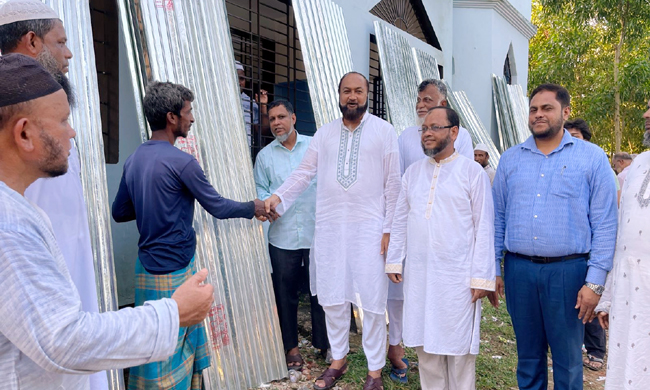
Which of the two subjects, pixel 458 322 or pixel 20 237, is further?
pixel 458 322

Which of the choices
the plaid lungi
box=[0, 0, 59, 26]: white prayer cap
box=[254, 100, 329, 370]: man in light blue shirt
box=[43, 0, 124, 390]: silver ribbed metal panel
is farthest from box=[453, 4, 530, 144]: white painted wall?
box=[0, 0, 59, 26]: white prayer cap

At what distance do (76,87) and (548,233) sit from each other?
264 centimetres

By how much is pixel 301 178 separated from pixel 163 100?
1.29 metres

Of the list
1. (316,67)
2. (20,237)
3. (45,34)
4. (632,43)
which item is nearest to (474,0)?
(632,43)

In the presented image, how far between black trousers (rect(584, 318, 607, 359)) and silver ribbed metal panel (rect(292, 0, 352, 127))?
2784 mm

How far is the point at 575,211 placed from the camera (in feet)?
8.72

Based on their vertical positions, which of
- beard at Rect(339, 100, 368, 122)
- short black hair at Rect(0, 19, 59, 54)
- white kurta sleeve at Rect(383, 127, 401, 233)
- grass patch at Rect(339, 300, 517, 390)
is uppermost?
short black hair at Rect(0, 19, 59, 54)

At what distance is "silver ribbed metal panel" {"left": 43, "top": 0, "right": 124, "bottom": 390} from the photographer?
2.77m

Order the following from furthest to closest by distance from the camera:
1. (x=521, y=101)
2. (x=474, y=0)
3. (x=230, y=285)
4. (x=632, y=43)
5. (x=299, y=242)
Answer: (x=632, y=43)
(x=521, y=101)
(x=474, y=0)
(x=299, y=242)
(x=230, y=285)

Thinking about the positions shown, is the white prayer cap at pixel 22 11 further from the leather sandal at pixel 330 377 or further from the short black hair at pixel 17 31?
the leather sandal at pixel 330 377

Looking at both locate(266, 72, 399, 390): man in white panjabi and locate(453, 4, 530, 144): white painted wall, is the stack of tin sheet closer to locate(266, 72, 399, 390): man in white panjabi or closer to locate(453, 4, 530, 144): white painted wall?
locate(453, 4, 530, 144): white painted wall

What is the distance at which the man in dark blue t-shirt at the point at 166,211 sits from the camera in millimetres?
2598

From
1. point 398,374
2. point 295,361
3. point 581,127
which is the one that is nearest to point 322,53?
point 581,127

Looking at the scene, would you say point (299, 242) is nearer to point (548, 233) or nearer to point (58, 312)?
point (548, 233)
